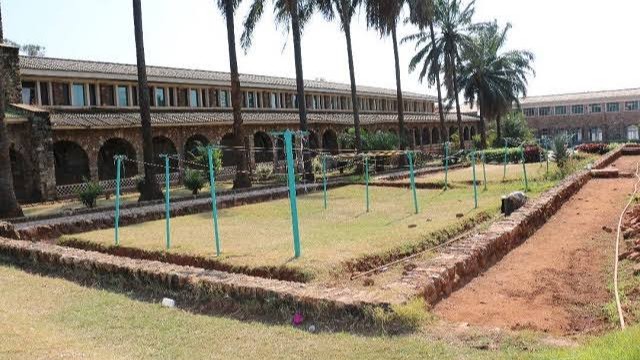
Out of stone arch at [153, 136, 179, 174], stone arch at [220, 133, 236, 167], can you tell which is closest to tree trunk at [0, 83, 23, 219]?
stone arch at [153, 136, 179, 174]

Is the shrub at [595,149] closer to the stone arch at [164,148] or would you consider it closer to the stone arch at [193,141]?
the stone arch at [193,141]

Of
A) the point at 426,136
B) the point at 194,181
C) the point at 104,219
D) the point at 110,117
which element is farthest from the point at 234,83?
the point at 426,136

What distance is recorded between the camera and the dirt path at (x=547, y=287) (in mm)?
7258

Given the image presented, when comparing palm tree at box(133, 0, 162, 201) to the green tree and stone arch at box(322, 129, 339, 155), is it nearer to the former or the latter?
stone arch at box(322, 129, 339, 155)

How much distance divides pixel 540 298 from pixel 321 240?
192 inches

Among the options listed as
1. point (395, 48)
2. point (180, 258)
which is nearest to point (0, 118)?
point (180, 258)

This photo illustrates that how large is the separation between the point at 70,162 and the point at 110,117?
2.86 metres

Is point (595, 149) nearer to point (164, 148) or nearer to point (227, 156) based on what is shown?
point (227, 156)

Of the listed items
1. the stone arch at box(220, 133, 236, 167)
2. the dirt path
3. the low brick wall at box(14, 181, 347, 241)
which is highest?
the stone arch at box(220, 133, 236, 167)

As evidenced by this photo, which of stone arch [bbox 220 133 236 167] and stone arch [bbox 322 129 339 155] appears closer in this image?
stone arch [bbox 220 133 236 167]

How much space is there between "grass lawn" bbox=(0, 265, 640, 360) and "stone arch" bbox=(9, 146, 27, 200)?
1800 cm

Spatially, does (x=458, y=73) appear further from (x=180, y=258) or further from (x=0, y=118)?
(x=180, y=258)

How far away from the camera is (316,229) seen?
1393 centimetres

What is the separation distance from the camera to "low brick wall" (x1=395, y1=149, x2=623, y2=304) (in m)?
8.02
